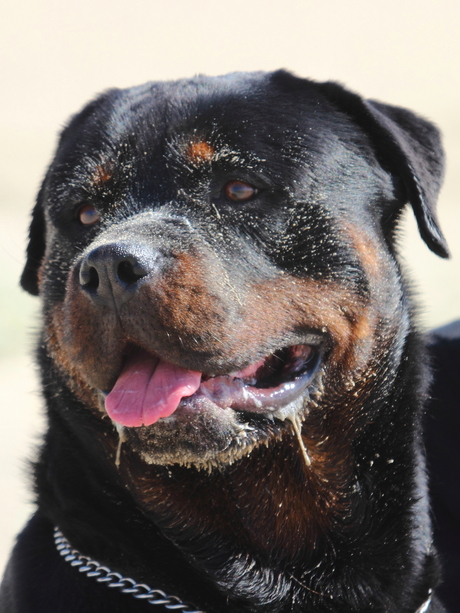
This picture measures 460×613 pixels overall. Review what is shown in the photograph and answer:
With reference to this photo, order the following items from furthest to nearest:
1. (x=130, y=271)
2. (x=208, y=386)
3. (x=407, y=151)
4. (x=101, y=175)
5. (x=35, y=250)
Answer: (x=35, y=250)
(x=407, y=151)
(x=101, y=175)
(x=208, y=386)
(x=130, y=271)

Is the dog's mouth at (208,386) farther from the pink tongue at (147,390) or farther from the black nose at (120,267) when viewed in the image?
the black nose at (120,267)

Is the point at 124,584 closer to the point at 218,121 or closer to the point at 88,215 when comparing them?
the point at 88,215

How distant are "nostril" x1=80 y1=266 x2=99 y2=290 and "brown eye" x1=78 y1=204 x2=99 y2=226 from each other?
1.40 ft

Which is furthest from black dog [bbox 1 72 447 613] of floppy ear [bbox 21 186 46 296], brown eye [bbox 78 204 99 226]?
floppy ear [bbox 21 186 46 296]

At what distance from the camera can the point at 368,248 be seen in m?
2.31

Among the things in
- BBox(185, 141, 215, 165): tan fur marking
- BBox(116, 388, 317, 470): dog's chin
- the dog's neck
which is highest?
BBox(185, 141, 215, 165): tan fur marking

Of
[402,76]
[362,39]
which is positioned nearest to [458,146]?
[402,76]

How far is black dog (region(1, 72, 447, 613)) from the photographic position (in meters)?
1.97

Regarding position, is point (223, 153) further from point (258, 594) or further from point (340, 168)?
point (258, 594)

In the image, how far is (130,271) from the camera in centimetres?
184

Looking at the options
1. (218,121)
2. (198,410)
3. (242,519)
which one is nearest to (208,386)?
(198,410)

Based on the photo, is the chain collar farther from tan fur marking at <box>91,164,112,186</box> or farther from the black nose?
tan fur marking at <box>91,164,112,186</box>

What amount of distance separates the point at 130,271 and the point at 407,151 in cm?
110

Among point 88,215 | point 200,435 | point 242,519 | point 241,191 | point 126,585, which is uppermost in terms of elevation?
point 241,191
